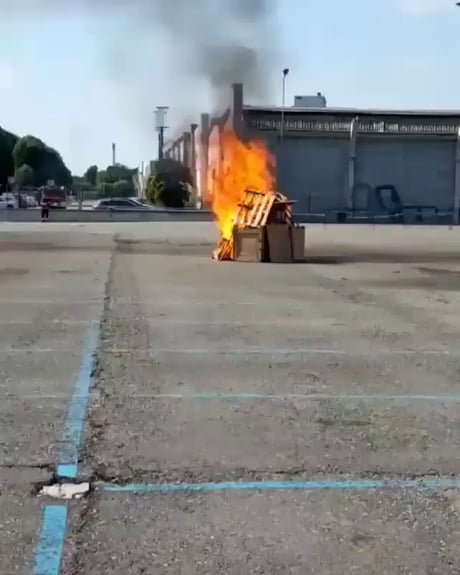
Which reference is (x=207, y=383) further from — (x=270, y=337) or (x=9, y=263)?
(x=9, y=263)

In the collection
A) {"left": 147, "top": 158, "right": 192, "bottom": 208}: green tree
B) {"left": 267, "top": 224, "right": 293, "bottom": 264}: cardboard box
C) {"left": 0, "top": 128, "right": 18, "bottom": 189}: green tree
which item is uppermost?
{"left": 0, "top": 128, "right": 18, "bottom": 189}: green tree

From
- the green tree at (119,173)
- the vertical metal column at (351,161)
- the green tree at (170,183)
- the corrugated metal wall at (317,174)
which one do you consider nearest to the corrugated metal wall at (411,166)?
the vertical metal column at (351,161)

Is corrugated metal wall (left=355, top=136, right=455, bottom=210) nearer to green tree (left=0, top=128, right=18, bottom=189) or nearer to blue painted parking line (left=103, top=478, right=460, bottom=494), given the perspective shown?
blue painted parking line (left=103, top=478, right=460, bottom=494)

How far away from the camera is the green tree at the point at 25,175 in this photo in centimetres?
11039

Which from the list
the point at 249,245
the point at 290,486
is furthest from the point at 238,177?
the point at 290,486

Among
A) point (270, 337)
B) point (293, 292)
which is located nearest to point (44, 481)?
point (270, 337)

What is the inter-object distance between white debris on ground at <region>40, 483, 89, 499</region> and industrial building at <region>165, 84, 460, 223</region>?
52964 mm

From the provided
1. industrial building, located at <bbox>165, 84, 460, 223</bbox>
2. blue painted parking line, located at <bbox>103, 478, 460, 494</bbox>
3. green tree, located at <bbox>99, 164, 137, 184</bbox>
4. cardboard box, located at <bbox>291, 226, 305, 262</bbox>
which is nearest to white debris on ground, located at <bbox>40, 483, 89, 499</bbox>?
blue painted parking line, located at <bbox>103, 478, 460, 494</bbox>

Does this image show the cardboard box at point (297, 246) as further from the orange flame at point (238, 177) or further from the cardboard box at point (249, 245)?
the orange flame at point (238, 177)

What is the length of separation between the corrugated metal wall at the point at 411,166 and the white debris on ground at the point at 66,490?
5449 cm

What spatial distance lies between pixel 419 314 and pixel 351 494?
8.16m

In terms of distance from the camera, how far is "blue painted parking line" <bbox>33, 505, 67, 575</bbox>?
3854mm

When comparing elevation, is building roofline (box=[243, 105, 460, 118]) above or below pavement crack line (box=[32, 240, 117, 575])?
above

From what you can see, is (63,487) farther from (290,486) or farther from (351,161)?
(351,161)
